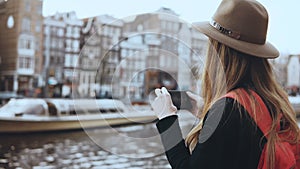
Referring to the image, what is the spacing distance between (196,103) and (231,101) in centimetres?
9

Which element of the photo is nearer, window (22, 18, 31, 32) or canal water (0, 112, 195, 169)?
canal water (0, 112, 195, 169)

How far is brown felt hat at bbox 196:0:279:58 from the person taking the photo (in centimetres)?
33

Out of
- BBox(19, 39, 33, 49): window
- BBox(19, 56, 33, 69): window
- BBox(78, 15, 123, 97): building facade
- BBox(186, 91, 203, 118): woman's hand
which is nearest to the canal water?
BBox(78, 15, 123, 97): building facade

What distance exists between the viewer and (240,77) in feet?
1.10

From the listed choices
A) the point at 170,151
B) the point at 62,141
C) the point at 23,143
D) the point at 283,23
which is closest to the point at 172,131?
the point at 170,151

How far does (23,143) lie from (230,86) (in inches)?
78.5

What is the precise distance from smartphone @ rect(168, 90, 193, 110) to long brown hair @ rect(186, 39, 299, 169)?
0.10 ft

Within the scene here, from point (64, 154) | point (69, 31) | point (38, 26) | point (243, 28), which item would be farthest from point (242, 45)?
point (38, 26)

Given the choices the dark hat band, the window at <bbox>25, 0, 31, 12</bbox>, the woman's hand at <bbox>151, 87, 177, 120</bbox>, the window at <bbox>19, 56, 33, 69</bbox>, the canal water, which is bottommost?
the canal water

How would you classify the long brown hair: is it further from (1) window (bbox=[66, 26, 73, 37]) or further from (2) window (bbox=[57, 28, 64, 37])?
(2) window (bbox=[57, 28, 64, 37])

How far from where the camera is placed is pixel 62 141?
7.55ft

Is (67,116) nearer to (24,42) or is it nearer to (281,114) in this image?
(24,42)

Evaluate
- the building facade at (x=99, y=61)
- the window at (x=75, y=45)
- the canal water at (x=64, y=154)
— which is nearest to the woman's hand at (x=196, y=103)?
the building facade at (x=99, y=61)

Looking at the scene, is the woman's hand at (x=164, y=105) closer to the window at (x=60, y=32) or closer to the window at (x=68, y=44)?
the window at (x=68, y=44)
